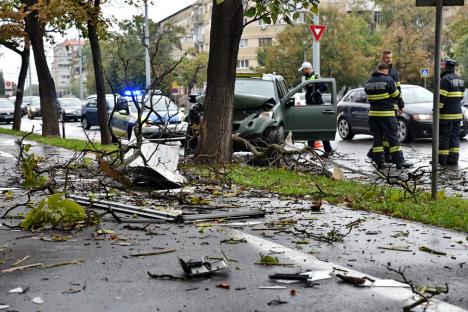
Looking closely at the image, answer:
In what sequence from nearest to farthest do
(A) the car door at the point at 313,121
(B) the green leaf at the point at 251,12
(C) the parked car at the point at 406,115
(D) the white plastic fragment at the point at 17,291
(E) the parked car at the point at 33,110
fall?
(D) the white plastic fragment at the point at 17,291
(B) the green leaf at the point at 251,12
(A) the car door at the point at 313,121
(C) the parked car at the point at 406,115
(E) the parked car at the point at 33,110

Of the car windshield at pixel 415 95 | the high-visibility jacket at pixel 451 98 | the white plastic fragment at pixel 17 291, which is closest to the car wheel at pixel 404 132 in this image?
the car windshield at pixel 415 95

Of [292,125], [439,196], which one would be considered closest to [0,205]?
[439,196]

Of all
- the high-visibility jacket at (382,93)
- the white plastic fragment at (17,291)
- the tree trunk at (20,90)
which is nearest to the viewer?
the white plastic fragment at (17,291)

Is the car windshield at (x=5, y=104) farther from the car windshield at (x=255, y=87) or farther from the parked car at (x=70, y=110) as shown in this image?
the car windshield at (x=255, y=87)

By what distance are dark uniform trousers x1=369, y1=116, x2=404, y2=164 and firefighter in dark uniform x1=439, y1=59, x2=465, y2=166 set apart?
914 mm

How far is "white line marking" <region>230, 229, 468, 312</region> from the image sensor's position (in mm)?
4004

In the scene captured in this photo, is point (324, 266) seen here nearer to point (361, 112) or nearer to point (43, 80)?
point (361, 112)

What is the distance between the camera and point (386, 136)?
1216 centimetres

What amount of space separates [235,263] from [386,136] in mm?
7708

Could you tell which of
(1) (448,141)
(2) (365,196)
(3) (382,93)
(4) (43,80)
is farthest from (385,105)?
(4) (43,80)

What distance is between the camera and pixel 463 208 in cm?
728

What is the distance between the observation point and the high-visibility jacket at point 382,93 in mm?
11906

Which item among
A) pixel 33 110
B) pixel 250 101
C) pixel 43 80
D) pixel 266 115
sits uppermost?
pixel 43 80

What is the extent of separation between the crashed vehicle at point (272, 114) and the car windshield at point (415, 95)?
4.71 m
